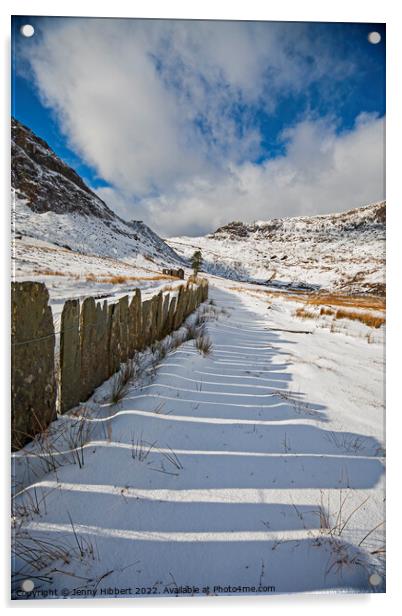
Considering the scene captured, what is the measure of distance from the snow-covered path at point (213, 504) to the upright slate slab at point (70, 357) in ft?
0.92

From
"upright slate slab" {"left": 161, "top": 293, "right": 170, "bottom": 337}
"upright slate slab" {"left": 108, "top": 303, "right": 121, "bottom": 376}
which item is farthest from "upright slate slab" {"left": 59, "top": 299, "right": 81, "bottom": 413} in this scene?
"upright slate slab" {"left": 161, "top": 293, "right": 170, "bottom": 337}

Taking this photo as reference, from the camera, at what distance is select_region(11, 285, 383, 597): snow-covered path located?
3.80 feet

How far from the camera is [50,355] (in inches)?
66.1

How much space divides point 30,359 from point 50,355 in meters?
0.12

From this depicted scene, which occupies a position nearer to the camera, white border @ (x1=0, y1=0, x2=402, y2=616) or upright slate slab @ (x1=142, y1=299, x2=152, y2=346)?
white border @ (x1=0, y1=0, x2=402, y2=616)

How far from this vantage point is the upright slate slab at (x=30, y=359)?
4.92ft

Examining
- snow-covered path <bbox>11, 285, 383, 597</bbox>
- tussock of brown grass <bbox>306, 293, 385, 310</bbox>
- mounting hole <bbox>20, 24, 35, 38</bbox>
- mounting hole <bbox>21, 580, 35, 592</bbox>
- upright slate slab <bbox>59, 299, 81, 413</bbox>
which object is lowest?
mounting hole <bbox>21, 580, 35, 592</bbox>

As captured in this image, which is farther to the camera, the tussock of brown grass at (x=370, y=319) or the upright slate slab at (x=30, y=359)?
the tussock of brown grass at (x=370, y=319)

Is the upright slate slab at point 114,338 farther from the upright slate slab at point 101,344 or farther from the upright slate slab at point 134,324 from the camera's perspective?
the upright slate slab at point 134,324

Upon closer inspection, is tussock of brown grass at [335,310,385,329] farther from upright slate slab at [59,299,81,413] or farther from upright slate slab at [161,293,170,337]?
upright slate slab at [161,293,170,337]

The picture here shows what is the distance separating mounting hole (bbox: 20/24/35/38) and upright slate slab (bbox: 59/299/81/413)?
1947mm

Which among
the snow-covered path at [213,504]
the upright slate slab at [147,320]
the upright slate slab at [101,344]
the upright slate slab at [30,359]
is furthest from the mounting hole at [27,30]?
the snow-covered path at [213,504]

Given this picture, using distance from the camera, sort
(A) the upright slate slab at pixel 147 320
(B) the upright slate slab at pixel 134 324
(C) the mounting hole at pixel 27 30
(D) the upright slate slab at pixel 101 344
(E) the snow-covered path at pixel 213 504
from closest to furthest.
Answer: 1. (E) the snow-covered path at pixel 213 504
2. (C) the mounting hole at pixel 27 30
3. (D) the upright slate slab at pixel 101 344
4. (B) the upright slate slab at pixel 134 324
5. (A) the upright slate slab at pixel 147 320
